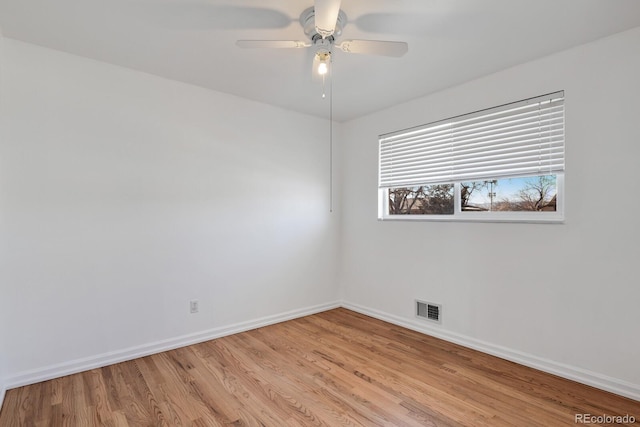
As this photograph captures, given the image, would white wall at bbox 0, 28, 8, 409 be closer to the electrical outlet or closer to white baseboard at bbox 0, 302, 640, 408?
white baseboard at bbox 0, 302, 640, 408

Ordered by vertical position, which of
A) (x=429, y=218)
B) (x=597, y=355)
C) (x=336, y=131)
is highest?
(x=336, y=131)

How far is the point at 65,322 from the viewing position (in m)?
2.43

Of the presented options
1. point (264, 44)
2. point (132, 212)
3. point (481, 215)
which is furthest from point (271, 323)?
point (264, 44)

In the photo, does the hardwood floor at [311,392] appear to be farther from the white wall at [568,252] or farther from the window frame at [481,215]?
the window frame at [481,215]

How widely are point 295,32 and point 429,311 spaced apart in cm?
278

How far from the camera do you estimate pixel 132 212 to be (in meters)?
2.72

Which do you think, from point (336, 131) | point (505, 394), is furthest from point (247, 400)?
point (336, 131)

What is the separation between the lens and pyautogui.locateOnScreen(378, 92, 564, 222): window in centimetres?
254

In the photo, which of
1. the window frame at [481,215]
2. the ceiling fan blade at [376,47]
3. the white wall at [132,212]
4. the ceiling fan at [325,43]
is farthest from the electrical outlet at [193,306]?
the ceiling fan blade at [376,47]

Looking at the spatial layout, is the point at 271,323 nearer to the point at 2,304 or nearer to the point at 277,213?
the point at 277,213

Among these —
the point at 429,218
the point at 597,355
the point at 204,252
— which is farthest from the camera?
the point at 429,218

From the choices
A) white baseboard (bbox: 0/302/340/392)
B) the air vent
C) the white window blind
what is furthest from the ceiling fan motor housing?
white baseboard (bbox: 0/302/340/392)

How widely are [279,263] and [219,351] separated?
1.12 metres

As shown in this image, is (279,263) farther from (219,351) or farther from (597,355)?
(597,355)
